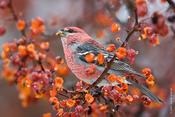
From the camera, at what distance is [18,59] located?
406 centimetres

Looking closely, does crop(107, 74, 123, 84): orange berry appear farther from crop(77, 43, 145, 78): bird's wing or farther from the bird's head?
the bird's head

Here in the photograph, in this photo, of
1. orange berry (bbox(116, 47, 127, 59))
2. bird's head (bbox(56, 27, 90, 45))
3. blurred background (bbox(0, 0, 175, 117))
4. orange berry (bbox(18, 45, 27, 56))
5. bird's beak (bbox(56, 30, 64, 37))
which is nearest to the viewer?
orange berry (bbox(116, 47, 127, 59))

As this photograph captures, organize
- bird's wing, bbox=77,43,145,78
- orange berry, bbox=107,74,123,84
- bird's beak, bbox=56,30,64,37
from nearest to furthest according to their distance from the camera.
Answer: orange berry, bbox=107,74,123,84, bird's wing, bbox=77,43,145,78, bird's beak, bbox=56,30,64,37

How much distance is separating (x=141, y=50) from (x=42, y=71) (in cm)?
244

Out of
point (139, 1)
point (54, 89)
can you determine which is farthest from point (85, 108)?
point (139, 1)

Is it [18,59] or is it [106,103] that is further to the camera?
[18,59]

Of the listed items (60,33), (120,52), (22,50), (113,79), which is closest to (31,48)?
(22,50)

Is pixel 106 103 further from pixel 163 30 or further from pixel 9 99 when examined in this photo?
pixel 9 99

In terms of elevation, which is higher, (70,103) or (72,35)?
(72,35)

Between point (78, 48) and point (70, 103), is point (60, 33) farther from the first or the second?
point (70, 103)

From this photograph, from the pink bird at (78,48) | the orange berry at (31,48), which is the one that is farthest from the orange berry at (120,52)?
the pink bird at (78,48)

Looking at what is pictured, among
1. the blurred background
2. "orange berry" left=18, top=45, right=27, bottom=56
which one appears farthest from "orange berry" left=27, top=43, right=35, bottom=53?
the blurred background

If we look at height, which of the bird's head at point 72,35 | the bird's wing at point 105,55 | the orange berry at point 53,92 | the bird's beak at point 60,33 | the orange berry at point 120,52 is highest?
the bird's head at point 72,35

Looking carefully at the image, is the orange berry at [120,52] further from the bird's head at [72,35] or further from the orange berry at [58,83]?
the bird's head at [72,35]
